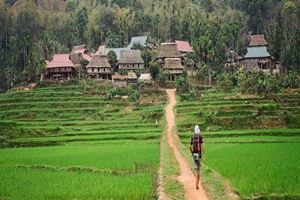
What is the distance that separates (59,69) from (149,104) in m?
19.2

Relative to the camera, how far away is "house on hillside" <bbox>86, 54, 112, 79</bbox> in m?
58.8

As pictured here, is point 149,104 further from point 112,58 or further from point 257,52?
point 257,52

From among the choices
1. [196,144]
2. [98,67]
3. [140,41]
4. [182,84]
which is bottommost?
[182,84]

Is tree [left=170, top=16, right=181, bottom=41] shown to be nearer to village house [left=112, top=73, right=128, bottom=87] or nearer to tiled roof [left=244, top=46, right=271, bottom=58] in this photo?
tiled roof [left=244, top=46, right=271, bottom=58]

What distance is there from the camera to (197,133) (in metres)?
14.7

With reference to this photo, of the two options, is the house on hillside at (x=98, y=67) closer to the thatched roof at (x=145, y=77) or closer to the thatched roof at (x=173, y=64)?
the thatched roof at (x=145, y=77)

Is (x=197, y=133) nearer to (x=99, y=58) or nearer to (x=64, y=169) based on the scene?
(x=64, y=169)

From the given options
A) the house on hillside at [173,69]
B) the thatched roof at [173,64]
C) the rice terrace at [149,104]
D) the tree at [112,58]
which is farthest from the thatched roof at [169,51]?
the tree at [112,58]

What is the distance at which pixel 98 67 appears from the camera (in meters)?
58.8

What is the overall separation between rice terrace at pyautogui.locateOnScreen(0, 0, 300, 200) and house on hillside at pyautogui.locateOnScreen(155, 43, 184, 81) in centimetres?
15

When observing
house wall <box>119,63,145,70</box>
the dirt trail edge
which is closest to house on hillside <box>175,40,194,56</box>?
house wall <box>119,63,145,70</box>

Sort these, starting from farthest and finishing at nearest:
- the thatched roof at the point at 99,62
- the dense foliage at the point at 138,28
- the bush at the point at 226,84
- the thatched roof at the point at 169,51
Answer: the thatched roof at the point at 169,51
the thatched roof at the point at 99,62
the dense foliage at the point at 138,28
the bush at the point at 226,84

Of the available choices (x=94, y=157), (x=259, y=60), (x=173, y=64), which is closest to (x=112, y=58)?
(x=173, y=64)

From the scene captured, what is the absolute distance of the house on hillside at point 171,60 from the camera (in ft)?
188
